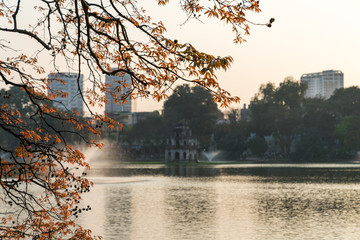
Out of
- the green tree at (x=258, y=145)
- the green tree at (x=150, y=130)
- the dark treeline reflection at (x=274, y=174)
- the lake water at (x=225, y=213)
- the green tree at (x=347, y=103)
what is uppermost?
the green tree at (x=347, y=103)

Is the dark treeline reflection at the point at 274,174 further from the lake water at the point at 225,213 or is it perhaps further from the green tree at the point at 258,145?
the green tree at the point at 258,145

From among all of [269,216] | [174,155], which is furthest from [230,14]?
[174,155]

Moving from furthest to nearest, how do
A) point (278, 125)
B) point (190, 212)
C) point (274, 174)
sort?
point (278, 125) → point (274, 174) → point (190, 212)

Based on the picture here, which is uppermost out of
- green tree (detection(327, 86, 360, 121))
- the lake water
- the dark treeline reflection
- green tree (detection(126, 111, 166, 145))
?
green tree (detection(327, 86, 360, 121))

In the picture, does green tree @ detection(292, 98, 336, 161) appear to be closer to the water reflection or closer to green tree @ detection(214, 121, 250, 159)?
green tree @ detection(214, 121, 250, 159)

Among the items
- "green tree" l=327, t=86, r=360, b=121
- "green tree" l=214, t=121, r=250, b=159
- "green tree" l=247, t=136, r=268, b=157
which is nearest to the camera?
"green tree" l=327, t=86, r=360, b=121

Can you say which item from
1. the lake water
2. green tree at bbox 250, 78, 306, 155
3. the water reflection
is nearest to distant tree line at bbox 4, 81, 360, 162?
green tree at bbox 250, 78, 306, 155

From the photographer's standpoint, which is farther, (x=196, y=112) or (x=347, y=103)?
(x=196, y=112)

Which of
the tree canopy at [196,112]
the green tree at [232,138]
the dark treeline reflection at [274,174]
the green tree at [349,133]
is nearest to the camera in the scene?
the dark treeline reflection at [274,174]

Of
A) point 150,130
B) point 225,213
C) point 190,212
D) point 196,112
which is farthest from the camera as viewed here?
point 150,130

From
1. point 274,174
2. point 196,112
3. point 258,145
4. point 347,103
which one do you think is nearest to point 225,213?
point 274,174

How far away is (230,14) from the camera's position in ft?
27.1

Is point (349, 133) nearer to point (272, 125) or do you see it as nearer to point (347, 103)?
point (347, 103)

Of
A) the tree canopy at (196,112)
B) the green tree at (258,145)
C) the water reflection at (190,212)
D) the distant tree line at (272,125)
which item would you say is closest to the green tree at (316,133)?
the distant tree line at (272,125)
